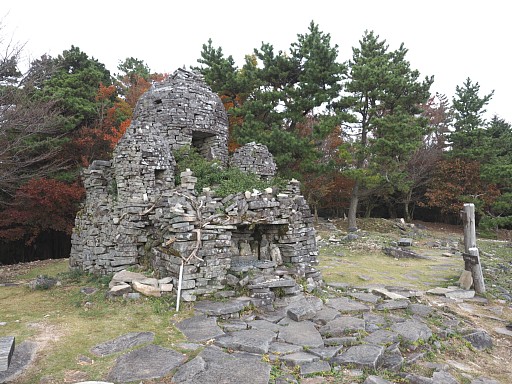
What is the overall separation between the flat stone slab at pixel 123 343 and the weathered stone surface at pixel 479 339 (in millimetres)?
5355

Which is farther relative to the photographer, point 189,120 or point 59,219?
point 59,219

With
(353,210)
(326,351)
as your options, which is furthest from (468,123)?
(326,351)

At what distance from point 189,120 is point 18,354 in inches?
327

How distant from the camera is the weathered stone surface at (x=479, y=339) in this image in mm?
5254

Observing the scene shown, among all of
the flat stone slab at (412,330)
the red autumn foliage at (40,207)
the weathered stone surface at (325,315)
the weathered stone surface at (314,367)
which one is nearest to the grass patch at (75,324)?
the weathered stone surface at (314,367)

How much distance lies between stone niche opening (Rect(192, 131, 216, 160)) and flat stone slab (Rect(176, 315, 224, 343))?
712cm

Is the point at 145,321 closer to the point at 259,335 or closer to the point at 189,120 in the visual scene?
the point at 259,335

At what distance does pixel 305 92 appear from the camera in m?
17.9

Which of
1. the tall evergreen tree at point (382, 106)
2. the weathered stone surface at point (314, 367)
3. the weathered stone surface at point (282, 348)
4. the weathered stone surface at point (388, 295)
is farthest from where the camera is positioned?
the tall evergreen tree at point (382, 106)

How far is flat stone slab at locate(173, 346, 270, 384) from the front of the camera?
3.61 metres

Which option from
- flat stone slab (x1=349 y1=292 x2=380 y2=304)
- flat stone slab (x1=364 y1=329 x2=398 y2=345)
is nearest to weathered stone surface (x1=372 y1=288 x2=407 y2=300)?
flat stone slab (x1=349 y1=292 x2=380 y2=304)

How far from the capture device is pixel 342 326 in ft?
17.6

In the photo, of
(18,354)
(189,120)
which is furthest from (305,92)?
(18,354)

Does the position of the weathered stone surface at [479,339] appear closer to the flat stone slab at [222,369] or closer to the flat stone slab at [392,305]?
the flat stone slab at [392,305]
